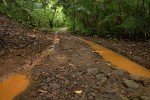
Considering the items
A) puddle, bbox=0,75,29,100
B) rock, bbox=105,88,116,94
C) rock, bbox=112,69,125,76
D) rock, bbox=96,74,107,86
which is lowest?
puddle, bbox=0,75,29,100

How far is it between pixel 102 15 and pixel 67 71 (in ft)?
32.3

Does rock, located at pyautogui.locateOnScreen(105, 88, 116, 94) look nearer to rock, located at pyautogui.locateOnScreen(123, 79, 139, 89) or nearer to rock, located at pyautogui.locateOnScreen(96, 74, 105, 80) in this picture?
rock, located at pyautogui.locateOnScreen(123, 79, 139, 89)

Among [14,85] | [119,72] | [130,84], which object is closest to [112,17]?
[119,72]

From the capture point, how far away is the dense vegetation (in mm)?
11742

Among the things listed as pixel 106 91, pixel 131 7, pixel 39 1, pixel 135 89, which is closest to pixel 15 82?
pixel 106 91

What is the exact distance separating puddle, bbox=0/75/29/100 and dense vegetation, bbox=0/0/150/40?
15.8 ft

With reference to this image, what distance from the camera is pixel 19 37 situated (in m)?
10.2

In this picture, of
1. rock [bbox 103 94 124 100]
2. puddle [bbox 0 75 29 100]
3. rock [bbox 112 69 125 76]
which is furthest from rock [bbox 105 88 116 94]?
puddle [bbox 0 75 29 100]

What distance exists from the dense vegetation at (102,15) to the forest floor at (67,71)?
219 cm

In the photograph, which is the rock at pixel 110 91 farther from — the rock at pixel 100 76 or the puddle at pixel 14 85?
the puddle at pixel 14 85

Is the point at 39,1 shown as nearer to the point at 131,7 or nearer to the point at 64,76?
the point at 131,7

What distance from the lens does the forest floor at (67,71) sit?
537 cm

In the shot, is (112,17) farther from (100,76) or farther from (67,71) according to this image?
(100,76)

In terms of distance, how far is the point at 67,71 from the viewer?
6762 mm
